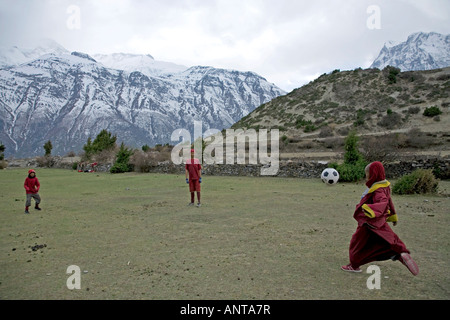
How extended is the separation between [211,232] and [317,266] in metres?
2.90

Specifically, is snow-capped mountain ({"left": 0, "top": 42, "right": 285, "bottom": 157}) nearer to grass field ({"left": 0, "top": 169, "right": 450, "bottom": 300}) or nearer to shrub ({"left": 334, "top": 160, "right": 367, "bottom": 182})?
shrub ({"left": 334, "top": 160, "right": 367, "bottom": 182})

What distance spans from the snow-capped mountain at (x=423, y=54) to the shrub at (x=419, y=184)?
182505 mm

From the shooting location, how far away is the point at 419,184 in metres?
12.8

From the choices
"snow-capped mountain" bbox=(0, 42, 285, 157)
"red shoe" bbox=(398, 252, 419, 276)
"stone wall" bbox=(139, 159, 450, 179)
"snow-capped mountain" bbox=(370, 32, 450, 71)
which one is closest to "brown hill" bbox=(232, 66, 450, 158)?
"stone wall" bbox=(139, 159, 450, 179)

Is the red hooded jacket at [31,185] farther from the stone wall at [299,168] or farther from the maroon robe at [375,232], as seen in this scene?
the stone wall at [299,168]

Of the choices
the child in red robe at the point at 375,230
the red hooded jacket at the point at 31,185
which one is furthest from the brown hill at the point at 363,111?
the child in red robe at the point at 375,230

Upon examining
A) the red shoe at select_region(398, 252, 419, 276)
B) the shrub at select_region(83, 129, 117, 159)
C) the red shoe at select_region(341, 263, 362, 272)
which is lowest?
the red shoe at select_region(341, 263, 362, 272)

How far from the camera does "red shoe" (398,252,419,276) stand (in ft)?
13.9

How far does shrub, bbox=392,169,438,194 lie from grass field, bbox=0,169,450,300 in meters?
1.87

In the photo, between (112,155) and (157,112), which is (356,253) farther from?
(157,112)

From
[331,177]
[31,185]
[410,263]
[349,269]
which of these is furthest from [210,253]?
[331,177]
